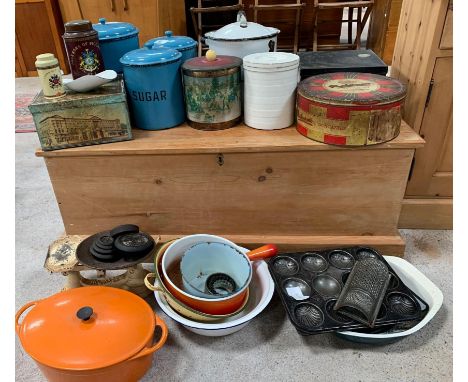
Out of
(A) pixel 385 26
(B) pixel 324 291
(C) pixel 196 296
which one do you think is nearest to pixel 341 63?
(B) pixel 324 291

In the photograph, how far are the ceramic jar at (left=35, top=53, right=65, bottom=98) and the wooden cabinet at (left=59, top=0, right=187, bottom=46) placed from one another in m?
1.82

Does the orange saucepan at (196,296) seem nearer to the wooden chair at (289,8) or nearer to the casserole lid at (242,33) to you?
the casserole lid at (242,33)

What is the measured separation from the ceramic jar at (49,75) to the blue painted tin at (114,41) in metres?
0.20

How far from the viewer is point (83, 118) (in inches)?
40.8

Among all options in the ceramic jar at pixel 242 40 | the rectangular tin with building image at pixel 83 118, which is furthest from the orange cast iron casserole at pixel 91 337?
the ceramic jar at pixel 242 40

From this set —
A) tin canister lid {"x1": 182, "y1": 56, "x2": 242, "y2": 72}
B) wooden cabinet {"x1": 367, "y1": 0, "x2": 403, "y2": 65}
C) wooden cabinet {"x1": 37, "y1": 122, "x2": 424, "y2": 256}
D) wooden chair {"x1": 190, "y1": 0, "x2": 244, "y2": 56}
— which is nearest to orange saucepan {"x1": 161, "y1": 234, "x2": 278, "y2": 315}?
wooden cabinet {"x1": 37, "y1": 122, "x2": 424, "y2": 256}

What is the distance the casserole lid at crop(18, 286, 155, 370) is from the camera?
0.75 metres

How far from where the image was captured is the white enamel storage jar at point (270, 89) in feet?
3.36

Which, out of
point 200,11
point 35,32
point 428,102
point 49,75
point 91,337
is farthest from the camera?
point 35,32

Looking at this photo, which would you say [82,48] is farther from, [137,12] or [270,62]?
[137,12]

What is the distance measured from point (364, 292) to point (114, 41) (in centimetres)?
99

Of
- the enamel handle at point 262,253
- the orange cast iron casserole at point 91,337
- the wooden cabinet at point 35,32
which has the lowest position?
the enamel handle at point 262,253

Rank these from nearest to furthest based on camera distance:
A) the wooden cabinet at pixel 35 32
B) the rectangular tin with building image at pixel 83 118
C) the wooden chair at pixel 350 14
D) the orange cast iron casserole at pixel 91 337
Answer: the orange cast iron casserole at pixel 91 337 < the rectangular tin with building image at pixel 83 118 < the wooden chair at pixel 350 14 < the wooden cabinet at pixel 35 32

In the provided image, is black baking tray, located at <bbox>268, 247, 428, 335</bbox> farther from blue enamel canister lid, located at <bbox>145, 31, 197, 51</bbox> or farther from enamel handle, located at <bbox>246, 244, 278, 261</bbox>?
blue enamel canister lid, located at <bbox>145, 31, 197, 51</bbox>
